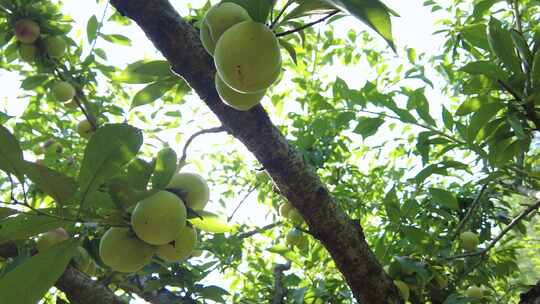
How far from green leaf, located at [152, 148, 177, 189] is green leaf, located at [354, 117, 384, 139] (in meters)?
0.88

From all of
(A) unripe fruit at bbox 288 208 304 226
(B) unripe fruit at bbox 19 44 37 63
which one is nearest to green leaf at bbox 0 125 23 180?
(A) unripe fruit at bbox 288 208 304 226

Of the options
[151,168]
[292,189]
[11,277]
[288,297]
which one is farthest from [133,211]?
[288,297]

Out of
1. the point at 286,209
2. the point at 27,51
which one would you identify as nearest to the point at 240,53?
the point at 286,209

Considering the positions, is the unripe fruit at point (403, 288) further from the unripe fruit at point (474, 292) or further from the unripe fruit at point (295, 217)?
the unripe fruit at point (295, 217)

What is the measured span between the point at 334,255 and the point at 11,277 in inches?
37.2

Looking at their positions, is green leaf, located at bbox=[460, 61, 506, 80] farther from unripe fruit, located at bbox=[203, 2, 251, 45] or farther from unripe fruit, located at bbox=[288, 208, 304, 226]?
unripe fruit, located at bbox=[288, 208, 304, 226]

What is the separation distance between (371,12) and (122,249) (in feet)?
3.04

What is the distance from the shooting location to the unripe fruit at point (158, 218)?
116 cm

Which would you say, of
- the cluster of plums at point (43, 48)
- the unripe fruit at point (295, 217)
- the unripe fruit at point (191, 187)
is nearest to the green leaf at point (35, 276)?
the unripe fruit at point (191, 187)

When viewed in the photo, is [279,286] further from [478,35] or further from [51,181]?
[51,181]

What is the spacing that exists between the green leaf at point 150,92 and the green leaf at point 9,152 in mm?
558

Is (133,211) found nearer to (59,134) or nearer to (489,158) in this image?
(489,158)

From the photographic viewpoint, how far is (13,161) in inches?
37.4

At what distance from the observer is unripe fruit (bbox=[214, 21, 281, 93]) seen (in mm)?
1035
